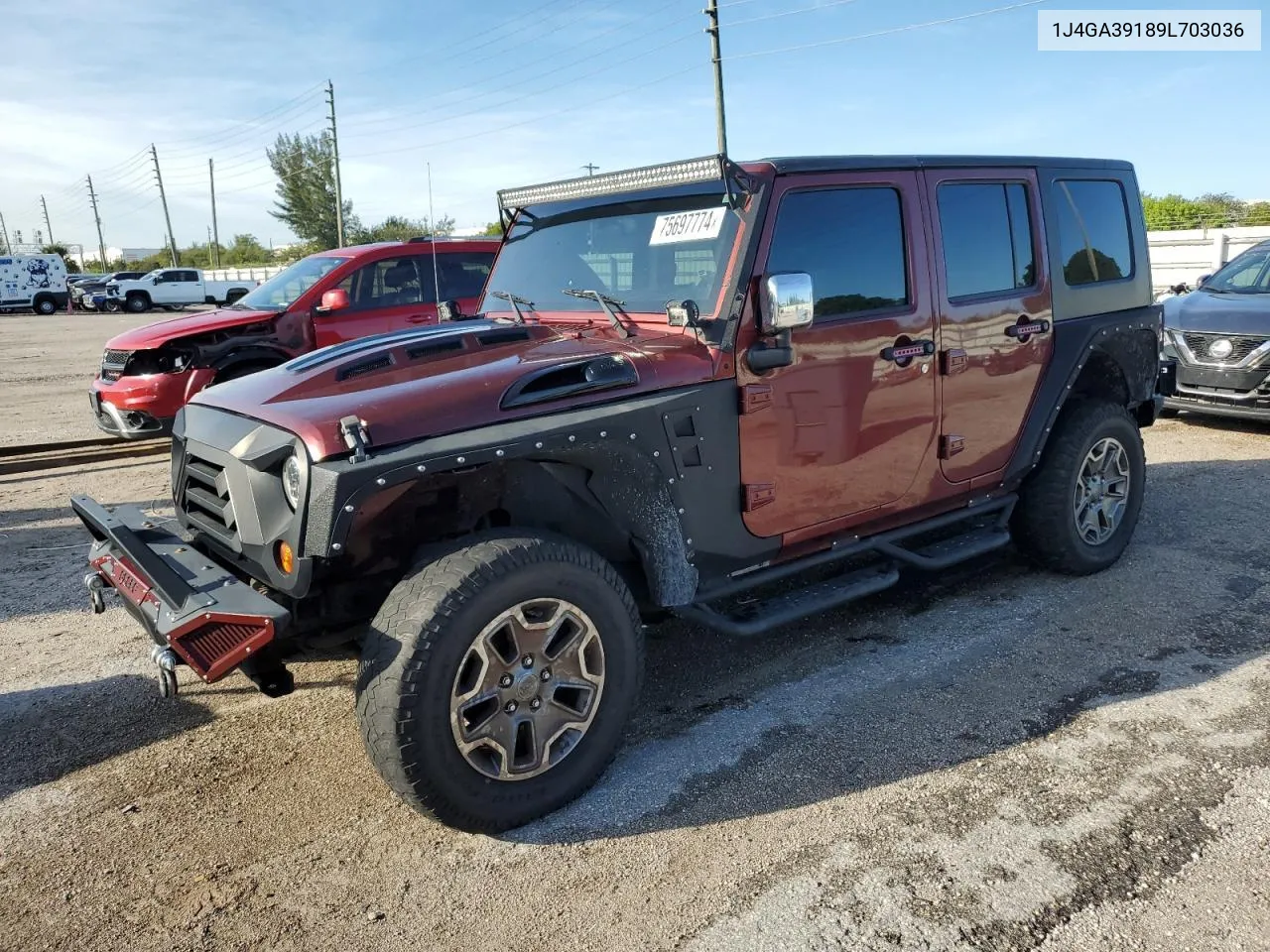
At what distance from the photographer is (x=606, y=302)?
3.82m

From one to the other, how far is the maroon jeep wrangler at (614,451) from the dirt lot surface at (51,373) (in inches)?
322

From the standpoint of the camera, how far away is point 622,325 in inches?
145

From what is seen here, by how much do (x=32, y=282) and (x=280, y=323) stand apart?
117ft

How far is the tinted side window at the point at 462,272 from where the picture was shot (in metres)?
8.91

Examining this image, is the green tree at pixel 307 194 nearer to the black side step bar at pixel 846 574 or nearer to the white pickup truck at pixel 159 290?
the white pickup truck at pixel 159 290

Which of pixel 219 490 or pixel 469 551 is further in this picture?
pixel 219 490

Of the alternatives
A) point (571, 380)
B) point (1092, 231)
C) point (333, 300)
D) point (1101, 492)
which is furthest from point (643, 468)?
point (333, 300)

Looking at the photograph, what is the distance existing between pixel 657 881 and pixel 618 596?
2.85 ft

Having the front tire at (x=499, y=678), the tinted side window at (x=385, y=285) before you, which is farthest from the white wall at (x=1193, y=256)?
the front tire at (x=499, y=678)

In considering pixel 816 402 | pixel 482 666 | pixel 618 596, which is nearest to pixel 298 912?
pixel 482 666

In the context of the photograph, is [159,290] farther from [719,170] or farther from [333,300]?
[719,170]

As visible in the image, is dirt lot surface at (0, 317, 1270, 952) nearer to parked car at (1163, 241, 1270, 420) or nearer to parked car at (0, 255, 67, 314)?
parked car at (1163, 241, 1270, 420)

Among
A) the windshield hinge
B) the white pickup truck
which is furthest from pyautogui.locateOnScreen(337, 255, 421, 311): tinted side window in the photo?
the white pickup truck

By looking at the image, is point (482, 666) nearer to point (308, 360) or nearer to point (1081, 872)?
point (308, 360)
